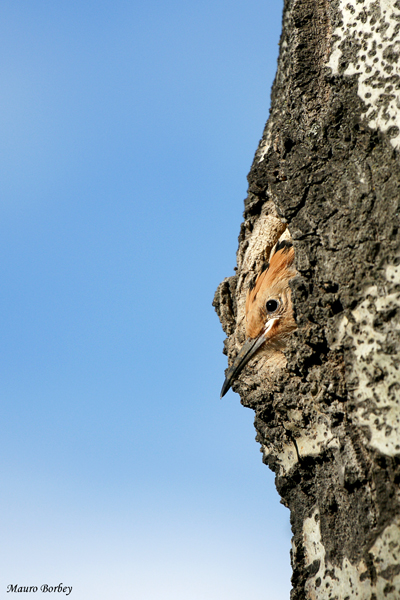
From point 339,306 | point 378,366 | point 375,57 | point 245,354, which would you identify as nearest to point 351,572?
point 378,366

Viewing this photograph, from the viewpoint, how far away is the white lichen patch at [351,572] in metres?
1.99

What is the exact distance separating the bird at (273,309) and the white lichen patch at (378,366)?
568mm

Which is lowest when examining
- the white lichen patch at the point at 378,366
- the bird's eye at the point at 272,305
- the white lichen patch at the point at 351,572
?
the white lichen patch at the point at 351,572

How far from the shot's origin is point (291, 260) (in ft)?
8.96

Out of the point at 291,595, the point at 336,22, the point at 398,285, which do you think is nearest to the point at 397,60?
the point at 336,22

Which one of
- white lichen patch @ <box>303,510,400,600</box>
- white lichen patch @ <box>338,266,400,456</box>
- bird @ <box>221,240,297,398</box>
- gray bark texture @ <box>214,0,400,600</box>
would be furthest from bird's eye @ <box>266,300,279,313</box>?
white lichen patch @ <box>303,510,400,600</box>

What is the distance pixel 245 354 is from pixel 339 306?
674 mm

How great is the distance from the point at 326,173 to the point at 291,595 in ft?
5.30

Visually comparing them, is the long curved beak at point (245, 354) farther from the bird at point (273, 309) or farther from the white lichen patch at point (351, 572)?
the white lichen patch at point (351, 572)

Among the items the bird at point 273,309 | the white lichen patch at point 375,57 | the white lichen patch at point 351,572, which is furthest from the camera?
the bird at point 273,309

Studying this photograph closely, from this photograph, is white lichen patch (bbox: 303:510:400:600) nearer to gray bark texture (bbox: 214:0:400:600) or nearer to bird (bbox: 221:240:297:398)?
gray bark texture (bbox: 214:0:400:600)

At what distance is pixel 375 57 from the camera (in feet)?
7.41

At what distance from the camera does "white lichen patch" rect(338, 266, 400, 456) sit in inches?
80.4

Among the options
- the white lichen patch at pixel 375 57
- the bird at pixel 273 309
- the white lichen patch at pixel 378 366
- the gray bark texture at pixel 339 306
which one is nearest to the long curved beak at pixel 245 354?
the bird at pixel 273 309
